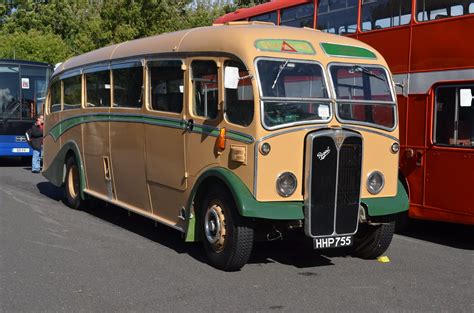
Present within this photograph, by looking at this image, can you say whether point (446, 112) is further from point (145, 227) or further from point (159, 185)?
point (145, 227)

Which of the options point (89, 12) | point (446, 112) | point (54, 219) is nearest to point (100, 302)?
point (54, 219)

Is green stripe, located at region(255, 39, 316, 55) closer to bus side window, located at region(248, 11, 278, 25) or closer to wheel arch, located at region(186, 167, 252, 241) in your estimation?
wheel arch, located at region(186, 167, 252, 241)

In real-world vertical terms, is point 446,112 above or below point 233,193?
above

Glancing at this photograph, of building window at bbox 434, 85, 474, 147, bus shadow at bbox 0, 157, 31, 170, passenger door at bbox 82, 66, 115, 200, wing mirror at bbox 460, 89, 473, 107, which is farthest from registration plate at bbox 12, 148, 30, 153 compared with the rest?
wing mirror at bbox 460, 89, 473, 107

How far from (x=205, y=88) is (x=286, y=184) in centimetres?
154

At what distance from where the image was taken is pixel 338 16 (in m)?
10.1

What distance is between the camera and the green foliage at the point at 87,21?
24.4 meters

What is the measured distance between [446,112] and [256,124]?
3474mm

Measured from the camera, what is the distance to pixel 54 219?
9758 mm

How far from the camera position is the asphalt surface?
5605 mm

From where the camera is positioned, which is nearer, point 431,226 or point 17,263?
point 17,263

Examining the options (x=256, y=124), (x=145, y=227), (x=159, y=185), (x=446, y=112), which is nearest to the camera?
(x=256, y=124)

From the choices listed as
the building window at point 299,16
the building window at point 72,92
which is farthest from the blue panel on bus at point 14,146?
the building window at point 299,16

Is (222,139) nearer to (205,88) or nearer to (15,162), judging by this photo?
(205,88)
